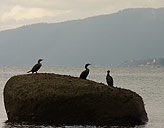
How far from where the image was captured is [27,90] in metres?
24.8

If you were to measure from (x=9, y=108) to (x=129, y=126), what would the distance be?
6.81 m

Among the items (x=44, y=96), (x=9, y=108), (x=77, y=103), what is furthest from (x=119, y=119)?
(x=9, y=108)

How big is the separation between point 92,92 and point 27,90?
3598 millimetres

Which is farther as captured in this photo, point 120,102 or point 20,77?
point 20,77

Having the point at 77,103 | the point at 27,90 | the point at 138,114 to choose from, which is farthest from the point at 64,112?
the point at 138,114

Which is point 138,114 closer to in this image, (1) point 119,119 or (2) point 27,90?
(1) point 119,119

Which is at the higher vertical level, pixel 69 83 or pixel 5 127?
pixel 69 83

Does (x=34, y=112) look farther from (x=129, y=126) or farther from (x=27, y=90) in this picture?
(x=129, y=126)

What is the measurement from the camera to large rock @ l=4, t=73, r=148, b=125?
24.0m

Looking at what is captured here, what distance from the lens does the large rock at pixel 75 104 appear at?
2400 centimetres

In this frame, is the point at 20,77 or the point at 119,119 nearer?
the point at 119,119

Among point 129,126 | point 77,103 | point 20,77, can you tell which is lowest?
point 129,126

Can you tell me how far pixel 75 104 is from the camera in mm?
23922

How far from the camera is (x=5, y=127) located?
25.0 meters
